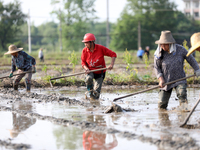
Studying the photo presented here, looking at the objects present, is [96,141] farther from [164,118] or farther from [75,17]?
[75,17]

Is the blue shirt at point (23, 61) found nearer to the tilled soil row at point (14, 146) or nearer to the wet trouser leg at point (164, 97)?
the wet trouser leg at point (164, 97)

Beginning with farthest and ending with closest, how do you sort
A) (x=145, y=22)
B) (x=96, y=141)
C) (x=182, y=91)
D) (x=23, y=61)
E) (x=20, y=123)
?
(x=145, y=22) → (x=23, y=61) → (x=182, y=91) → (x=20, y=123) → (x=96, y=141)

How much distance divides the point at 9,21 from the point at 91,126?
167ft

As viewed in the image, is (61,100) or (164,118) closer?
(164,118)

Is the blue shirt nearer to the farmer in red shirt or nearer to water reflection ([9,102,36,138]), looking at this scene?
the farmer in red shirt

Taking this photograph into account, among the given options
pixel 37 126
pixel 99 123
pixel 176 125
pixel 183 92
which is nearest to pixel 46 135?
pixel 37 126

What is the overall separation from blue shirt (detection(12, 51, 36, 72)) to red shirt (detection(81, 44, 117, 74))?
2550mm

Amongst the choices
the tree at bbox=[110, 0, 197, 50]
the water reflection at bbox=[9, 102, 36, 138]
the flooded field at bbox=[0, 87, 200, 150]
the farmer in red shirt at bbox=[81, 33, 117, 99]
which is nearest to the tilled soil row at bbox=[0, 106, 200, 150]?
the flooded field at bbox=[0, 87, 200, 150]

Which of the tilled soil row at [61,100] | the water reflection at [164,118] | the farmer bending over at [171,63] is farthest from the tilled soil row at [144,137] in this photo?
the farmer bending over at [171,63]

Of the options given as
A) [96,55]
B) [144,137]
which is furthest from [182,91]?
[96,55]

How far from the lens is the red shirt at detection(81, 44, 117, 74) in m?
8.31

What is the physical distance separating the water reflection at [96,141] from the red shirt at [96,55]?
11.3 ft

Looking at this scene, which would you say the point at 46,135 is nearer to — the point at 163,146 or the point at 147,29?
the point at 163,146

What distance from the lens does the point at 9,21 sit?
175 feet
